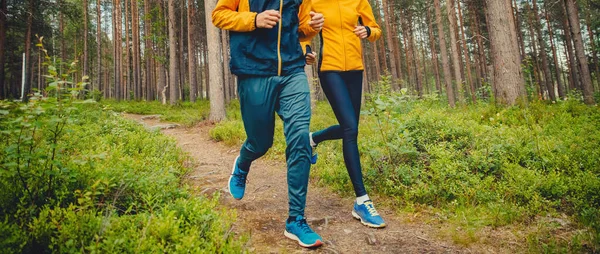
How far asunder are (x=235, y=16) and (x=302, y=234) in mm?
1791

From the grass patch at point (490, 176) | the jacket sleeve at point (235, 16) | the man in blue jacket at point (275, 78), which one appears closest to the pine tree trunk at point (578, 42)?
the grass patch at point (490, 176)

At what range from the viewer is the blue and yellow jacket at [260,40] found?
235 cm

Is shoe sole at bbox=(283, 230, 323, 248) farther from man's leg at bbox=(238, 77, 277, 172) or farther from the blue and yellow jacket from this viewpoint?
the blue and yellow jacket

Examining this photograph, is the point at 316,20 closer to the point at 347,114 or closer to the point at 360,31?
the point at 360,31

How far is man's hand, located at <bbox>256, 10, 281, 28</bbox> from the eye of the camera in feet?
7.27

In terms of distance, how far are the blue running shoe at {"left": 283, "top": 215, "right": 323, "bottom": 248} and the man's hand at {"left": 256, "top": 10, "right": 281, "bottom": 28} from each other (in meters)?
1.52

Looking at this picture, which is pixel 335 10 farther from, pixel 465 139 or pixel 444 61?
pixel 444 61

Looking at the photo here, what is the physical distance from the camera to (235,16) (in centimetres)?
231

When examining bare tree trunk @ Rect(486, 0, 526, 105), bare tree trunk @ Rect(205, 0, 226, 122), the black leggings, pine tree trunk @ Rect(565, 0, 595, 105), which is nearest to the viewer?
the black leggings

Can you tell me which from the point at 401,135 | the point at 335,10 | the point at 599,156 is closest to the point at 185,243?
the point at 335,10

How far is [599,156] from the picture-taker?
3537 millimetres

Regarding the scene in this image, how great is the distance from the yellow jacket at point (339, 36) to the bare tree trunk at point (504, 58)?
5239 mm

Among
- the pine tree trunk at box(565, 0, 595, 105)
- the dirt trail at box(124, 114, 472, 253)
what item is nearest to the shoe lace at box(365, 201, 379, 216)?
the dirt trail at box(124, 114, 472, 253)

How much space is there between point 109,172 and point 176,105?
47.5 ft
